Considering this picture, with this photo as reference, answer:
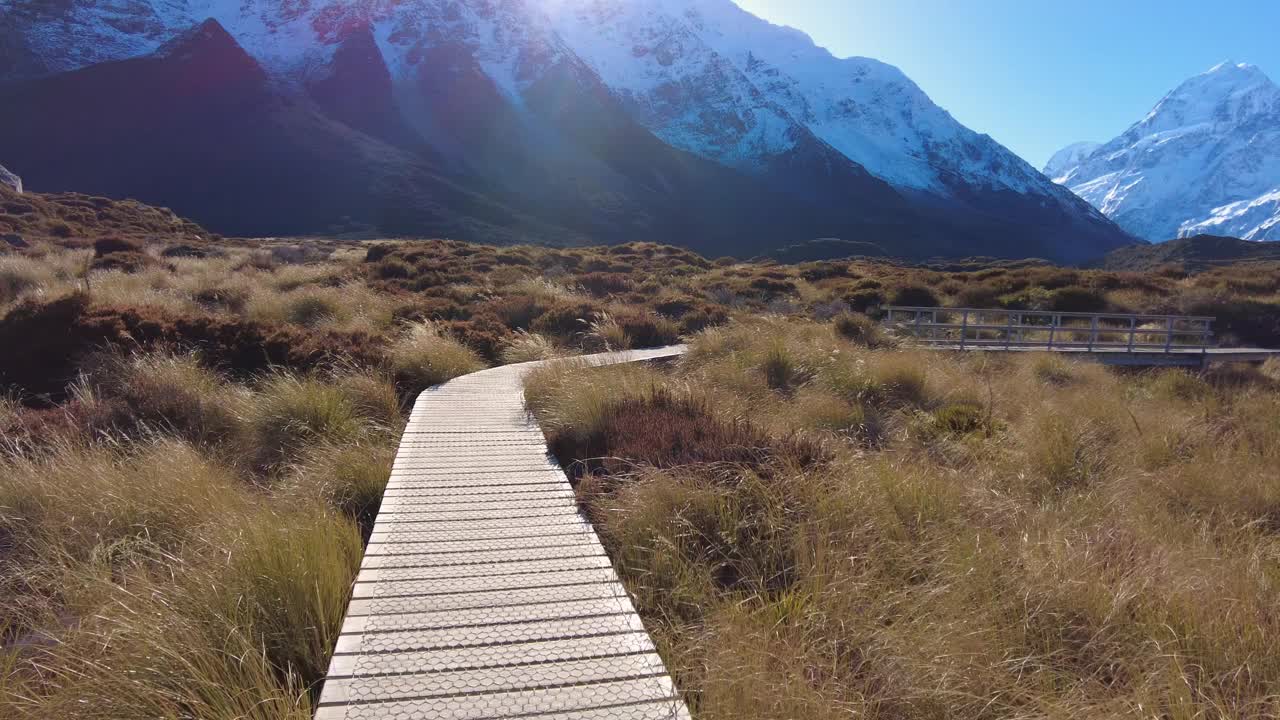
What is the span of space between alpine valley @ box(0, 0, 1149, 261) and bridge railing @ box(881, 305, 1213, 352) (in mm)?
61284

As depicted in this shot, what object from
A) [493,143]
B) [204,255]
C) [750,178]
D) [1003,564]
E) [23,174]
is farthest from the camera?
[750,178]

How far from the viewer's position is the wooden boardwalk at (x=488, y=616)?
2.47 metres

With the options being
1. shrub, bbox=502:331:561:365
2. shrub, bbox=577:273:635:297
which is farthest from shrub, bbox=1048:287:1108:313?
shrub, bbox=502:331:561:365

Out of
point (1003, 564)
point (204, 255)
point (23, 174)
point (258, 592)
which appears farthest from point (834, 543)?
point (23, 174)

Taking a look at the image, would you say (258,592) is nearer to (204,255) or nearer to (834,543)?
(834,543)

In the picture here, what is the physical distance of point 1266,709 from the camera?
2.80 m

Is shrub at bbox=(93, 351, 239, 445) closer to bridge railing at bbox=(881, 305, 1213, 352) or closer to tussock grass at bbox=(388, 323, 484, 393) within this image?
tussock grass at bbox=(388, 323, 484, 393)

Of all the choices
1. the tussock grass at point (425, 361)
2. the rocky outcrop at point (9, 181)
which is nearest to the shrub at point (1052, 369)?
the tussock grass at point (425, 361)

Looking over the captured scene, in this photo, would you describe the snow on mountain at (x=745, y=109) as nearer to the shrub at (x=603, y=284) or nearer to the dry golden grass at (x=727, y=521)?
the shrub at (x=603, y=284)

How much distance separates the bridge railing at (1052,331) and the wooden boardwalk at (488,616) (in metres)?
11.9

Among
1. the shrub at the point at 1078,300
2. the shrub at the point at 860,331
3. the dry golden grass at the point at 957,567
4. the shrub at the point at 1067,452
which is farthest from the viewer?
the shrub at the point at 1078,300

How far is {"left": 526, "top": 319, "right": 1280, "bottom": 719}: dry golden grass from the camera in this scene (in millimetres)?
2771

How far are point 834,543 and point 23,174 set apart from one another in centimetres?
9507

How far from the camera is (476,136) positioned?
111 m
